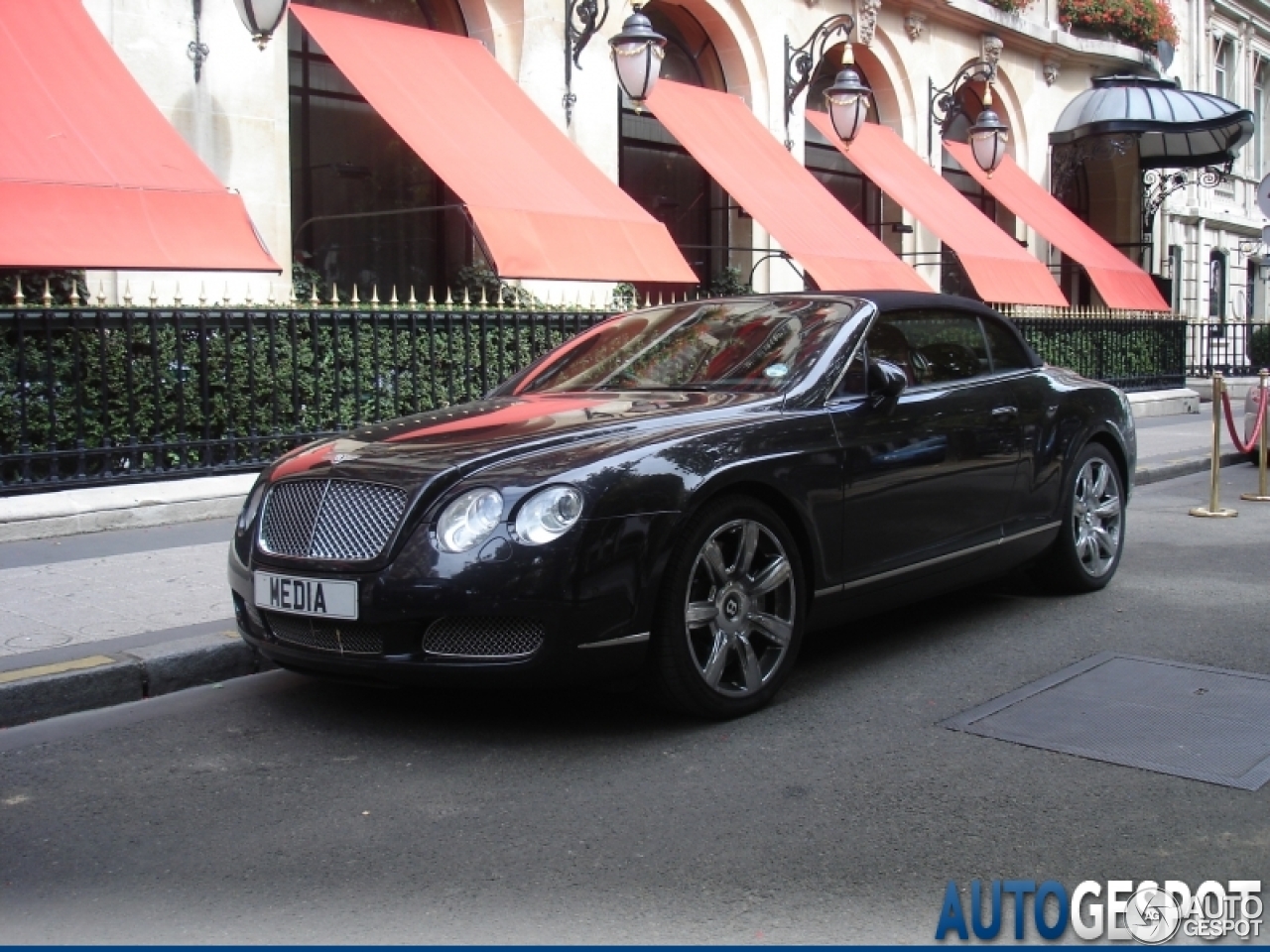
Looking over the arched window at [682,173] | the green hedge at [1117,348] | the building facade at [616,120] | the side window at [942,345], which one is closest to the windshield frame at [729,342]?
the side window at [942,345]

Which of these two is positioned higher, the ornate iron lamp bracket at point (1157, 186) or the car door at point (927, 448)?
the ornate iron lamp bracket at point (1157, 186)

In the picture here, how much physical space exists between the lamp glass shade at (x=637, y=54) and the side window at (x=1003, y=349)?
7.63m

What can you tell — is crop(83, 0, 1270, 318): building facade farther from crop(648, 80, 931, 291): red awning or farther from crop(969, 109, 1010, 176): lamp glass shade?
crop(969, 109, 1010, 176): lamp glass shade

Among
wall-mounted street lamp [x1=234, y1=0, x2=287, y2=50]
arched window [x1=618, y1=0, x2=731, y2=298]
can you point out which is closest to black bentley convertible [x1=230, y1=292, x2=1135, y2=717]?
wall-mounted street lamp [x1=234, y1=0, x2=287, y2=50]

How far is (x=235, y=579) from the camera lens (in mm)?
5188

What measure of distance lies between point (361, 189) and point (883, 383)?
34.0 ft

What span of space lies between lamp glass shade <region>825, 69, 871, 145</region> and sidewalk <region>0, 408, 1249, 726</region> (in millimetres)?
9991

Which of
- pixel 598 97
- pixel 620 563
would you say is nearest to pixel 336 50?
pixel 598 97

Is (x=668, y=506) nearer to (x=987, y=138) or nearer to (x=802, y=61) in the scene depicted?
(x=802, y=61)

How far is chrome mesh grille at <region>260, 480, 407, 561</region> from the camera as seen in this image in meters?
4.70

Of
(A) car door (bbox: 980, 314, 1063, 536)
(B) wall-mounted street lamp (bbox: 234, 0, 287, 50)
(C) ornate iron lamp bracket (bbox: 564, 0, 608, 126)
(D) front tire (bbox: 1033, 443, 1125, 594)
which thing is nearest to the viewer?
(A) car door (bbox: 980, 314, 1063, 536)

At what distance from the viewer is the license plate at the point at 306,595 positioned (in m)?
4.65

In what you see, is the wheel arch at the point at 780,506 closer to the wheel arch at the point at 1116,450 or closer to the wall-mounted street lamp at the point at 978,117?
the wheel arch at the point at 1116,450

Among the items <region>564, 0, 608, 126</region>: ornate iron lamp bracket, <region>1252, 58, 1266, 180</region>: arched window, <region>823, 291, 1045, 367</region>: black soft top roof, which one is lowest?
<region>823, 291, 1045, 367</region>: black soft top roof
